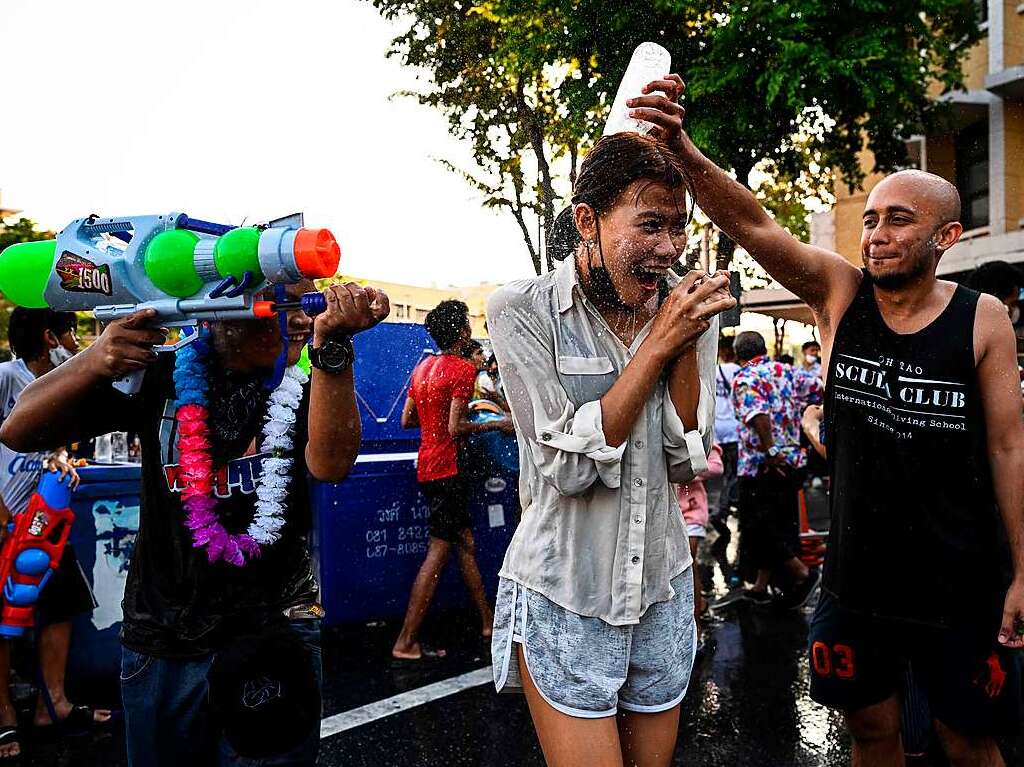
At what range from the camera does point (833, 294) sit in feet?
9.41

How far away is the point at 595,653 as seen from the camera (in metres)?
2.06

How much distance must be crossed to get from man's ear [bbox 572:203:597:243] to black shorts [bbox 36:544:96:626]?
130 inches

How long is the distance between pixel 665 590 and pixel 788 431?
440 centimetres

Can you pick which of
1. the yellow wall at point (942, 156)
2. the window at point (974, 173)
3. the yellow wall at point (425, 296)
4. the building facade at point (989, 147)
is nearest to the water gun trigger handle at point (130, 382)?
the building facade at point (989, 147)

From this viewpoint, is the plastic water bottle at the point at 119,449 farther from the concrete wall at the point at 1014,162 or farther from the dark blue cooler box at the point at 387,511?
the concrete wall at the point at 1014,162

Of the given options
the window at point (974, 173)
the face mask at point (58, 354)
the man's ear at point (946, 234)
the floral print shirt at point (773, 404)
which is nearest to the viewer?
the man's ear at point (946, 234)

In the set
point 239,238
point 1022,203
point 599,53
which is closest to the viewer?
point 239,238

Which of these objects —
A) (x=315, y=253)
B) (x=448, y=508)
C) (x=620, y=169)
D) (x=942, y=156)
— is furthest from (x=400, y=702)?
(x=942, y=156)

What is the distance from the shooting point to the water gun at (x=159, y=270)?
162 cm

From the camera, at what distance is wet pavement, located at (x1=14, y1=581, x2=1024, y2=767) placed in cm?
393

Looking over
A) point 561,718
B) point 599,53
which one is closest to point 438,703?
point 561,718

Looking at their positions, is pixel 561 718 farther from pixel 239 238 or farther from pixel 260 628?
pixel 239 238

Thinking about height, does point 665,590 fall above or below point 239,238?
below

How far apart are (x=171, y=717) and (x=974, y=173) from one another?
18.8m
